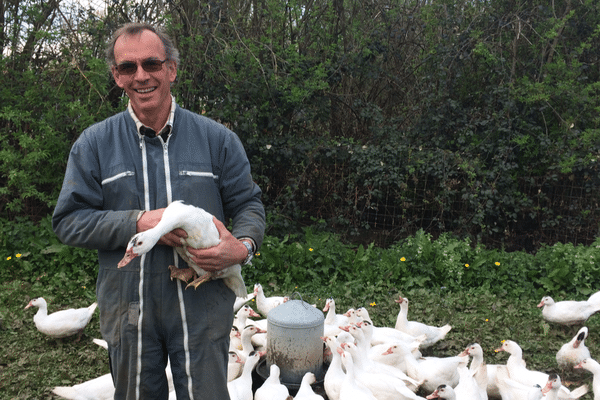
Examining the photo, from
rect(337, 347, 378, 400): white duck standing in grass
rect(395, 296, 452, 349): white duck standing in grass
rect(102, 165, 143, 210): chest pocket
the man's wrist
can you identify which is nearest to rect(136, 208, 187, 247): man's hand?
rect(102, 165, 143, 210): chest pocket

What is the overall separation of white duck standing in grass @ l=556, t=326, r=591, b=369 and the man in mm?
3334

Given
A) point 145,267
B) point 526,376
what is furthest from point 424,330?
point 145,267

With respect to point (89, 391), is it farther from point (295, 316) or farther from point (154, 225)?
point (154, 225)

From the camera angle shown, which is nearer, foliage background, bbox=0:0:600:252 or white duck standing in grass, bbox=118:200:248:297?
white duck standing in grass, bbox=118:200:248:297

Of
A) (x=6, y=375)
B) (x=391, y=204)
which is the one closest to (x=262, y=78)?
(x=391, y=204)

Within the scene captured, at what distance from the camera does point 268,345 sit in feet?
14.2

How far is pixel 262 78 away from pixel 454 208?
310 centimetres

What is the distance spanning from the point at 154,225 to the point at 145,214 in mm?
75

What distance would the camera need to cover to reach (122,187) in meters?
2.22

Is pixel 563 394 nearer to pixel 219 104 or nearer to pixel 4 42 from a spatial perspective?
pixel 219 104

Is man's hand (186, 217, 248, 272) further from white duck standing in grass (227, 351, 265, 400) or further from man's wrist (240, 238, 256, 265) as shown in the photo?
white duck standing in grass (227, 351, 265, 400)

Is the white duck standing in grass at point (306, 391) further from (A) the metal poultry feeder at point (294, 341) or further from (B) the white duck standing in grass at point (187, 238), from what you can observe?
(B) the white duck standing in grass at point (187, 238)

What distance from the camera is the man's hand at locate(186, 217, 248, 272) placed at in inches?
85.1

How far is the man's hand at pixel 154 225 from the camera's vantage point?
2095mm
